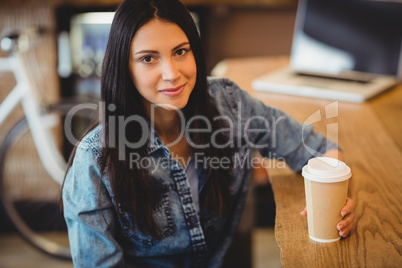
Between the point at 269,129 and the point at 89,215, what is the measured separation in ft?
1.61

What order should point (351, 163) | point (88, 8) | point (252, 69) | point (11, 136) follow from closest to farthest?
1. point (351, 163)
2. point (252, 69)
3. point (11, 136)
4. point (88, 8)

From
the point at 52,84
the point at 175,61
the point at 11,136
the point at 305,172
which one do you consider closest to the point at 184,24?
the point at 175,61

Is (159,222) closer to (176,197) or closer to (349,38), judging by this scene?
(176,197)

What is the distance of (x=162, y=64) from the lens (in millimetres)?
1036

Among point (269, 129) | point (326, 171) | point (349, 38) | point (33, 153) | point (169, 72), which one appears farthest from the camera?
point (33, 153)

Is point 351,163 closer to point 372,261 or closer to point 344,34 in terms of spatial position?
point 372,261

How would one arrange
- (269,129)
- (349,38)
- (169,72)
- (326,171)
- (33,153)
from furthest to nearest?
(33,153) → (349,38) → (269,129) → (169,72) → (326,171)

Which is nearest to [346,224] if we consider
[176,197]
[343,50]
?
[176,197]

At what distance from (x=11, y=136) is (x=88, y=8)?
74 centimetres

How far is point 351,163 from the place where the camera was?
122 centimetres

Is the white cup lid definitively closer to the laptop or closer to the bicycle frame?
the laptop

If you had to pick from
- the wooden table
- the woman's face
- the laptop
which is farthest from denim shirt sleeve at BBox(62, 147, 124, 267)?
the laptop

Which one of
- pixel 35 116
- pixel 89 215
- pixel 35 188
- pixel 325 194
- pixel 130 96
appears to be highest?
pixel 130 96

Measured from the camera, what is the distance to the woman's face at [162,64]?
1009mm
